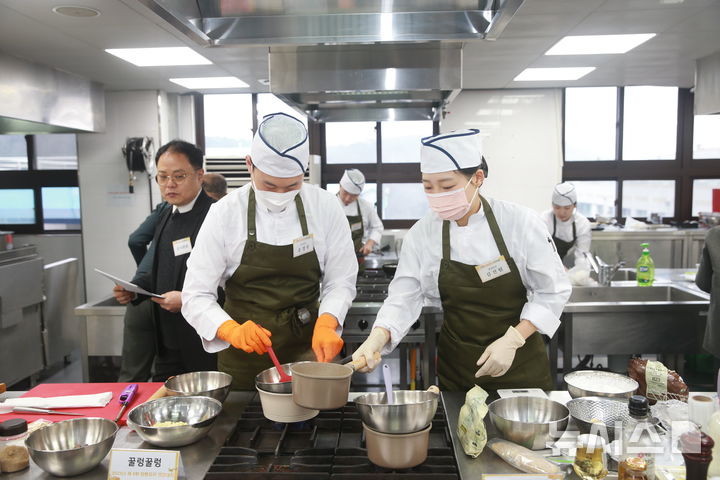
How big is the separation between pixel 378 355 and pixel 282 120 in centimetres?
84

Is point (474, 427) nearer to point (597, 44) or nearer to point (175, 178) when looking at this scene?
point (175, 178)

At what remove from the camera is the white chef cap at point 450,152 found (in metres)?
1.86

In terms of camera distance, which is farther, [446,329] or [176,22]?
[446,329]

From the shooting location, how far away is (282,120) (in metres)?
1.92

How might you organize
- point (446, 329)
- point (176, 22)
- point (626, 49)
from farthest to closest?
point (626, 49)
point (446, 329)
point (176, 22)

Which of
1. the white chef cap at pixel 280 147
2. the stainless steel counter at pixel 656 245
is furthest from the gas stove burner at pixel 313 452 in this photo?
the stainless steel counter at pixel 656 245

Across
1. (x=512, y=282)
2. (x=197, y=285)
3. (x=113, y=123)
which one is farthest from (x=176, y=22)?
(x=113, y=123)

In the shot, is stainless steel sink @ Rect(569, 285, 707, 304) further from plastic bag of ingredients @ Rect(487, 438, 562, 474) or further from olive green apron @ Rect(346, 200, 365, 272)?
plastic bag of ingredients @ Rect(487, 438, 562, 474)

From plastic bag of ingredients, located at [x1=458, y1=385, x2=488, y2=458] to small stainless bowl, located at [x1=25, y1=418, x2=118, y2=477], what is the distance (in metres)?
0.83

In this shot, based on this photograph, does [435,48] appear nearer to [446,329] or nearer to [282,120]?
[282,120]

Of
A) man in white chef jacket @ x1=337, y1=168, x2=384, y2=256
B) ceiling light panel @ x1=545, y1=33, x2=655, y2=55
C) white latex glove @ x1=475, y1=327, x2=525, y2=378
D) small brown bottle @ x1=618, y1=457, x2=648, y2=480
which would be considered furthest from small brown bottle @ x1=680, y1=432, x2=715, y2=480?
man in white chef jacket @ x1=337, y1=168, x2=384, y2=256

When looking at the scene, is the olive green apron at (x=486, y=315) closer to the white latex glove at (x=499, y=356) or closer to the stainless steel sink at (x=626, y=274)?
the white latex glove at (x=499, y=356)

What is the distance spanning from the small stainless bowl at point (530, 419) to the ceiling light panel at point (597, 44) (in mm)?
3396

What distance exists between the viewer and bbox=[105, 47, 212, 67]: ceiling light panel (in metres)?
4.34
